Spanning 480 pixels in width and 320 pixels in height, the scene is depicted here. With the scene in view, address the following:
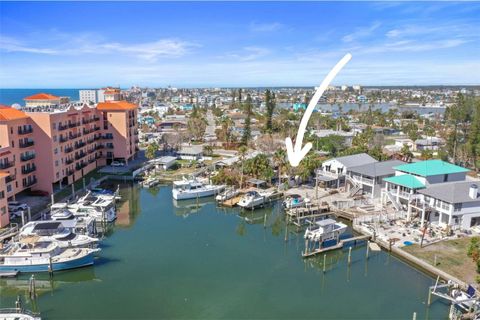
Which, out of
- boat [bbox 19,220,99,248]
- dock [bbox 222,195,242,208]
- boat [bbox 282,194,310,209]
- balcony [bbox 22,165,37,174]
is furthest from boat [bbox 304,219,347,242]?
balcony [bbox 22,165,37,174]

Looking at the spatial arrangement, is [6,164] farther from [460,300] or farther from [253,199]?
[460,300]

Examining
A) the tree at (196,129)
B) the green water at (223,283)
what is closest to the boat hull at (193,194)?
the green water at (223,283)

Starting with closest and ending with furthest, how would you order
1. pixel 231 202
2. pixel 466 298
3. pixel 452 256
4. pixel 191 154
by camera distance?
pixel 466 298, pixel 452 256, pixel 231 202, pixel 191 154

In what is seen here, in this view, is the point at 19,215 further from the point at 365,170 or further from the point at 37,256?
the point at 365,170

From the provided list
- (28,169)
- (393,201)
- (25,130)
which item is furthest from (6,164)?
(393,201)

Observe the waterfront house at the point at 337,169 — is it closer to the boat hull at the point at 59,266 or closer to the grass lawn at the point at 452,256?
the grass lawn at the point at 452,256

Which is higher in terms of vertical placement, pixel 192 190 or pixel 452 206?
pixel 452 206

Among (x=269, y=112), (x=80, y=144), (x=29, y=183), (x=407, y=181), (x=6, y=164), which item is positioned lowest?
Answer: (x=29, y=183)
